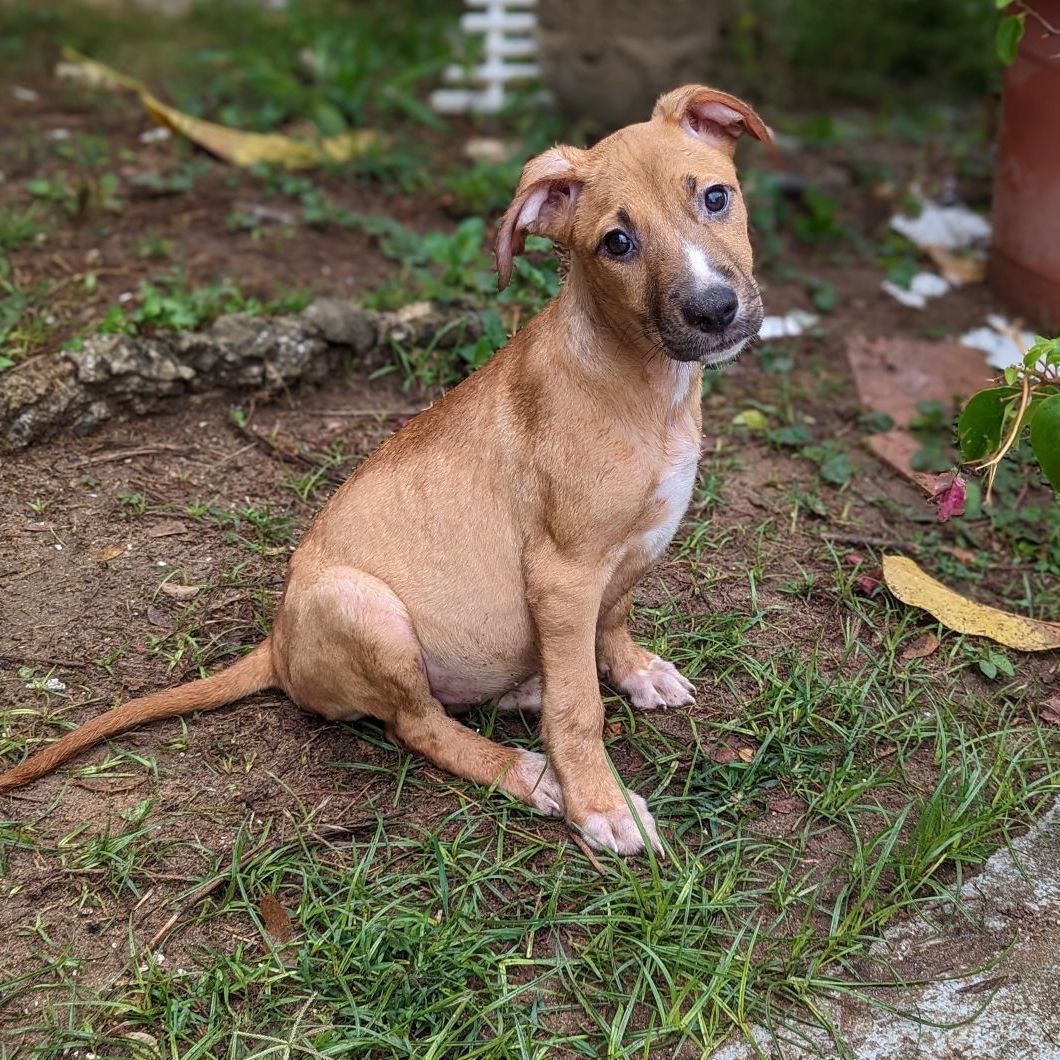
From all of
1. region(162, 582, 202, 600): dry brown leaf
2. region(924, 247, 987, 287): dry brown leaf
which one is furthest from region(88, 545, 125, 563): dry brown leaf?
region(924, 247, 987, 287): dry brown leaf

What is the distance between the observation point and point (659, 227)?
138 inches

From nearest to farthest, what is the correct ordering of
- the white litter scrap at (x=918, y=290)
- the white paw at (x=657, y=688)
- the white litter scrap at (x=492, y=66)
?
the white paw at (x=657, y=688), the white litter scrap at (x=918, y=290), the white litter scrap at (x=492, y=66)

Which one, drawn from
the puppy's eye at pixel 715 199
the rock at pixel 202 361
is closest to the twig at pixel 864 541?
the rock at pixel 202 361

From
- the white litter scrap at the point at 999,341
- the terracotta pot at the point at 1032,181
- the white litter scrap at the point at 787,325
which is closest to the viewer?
the terracotta pot at the point at 1032,181

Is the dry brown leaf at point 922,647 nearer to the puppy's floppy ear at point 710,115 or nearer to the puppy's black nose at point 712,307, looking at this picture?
the puppy's black nose at point 712,307

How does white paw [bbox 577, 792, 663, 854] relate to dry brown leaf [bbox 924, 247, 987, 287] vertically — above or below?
below

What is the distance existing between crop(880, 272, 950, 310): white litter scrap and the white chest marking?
3881 mm

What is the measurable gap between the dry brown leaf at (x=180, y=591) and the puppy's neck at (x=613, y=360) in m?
1.96

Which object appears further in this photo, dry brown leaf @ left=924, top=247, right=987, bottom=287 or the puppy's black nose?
dry brown leaf @ left=924, top=247, right=987, bottom=287

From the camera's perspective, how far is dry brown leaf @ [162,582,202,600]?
4.90 meters

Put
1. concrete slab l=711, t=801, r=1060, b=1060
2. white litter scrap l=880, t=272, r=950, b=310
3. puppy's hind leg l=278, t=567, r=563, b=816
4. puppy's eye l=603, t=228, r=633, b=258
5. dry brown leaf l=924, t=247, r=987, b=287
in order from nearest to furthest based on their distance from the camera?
concrete slab l=711, t=801, r=1060, b=1060 → puppy's eye l=603, t=228, r=633, b=258 → puppy's hind leg l=278, t=567, r=563, b=816 → white litter scrap l=880, t=272, r=950, b=310 → dry brown leaf l=924, t=247, r=987, b=287

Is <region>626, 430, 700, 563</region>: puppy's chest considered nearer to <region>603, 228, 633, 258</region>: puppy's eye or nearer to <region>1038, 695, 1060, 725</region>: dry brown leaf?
<region>603, 228, 633, 258</region>: puppy's eye

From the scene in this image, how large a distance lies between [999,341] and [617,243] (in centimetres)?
398

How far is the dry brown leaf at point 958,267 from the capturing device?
7.48 m
